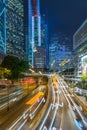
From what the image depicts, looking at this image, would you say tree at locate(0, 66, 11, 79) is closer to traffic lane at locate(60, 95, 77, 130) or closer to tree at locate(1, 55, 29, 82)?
tree at locate(1, 55, 29, 82)

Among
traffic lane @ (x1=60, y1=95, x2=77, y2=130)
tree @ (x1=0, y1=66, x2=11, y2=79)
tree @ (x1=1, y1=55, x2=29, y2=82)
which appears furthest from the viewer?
tree @ (x1=1, y1=55, x2=29, y2=82)

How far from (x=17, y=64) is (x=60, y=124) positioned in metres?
98.3

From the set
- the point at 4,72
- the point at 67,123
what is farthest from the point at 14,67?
the point at 67,123

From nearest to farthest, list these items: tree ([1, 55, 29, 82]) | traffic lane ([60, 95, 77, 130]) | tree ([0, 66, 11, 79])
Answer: traffic lane ([60, 95, 77, 130]) → tree ([0, 66, 11, 79]) → tree ([1, 55, 29, 82])

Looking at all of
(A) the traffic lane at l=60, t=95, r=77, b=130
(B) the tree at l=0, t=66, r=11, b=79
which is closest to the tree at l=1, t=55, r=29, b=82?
(B) the tree at l=0, t=66, r=11, b=79

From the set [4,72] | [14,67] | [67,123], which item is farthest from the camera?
[14,67]

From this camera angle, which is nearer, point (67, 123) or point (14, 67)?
point (67, 123)

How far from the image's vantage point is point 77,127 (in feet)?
121

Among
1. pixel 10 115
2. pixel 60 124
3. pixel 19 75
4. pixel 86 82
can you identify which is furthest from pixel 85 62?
pixel 60 124

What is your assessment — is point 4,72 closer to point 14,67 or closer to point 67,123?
point 14,67

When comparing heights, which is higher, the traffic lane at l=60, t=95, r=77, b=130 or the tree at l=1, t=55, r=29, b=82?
the tree at l=1, t=55, r=29, b=82

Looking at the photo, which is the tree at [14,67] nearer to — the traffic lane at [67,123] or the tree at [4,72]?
the tree at [4,72]

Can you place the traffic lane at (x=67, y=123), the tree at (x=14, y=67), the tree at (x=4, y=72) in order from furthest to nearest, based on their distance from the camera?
the tree at (x=14, y=67)
the tree at (x=4, y=72)
the traffic lane at (x=67, y=123)

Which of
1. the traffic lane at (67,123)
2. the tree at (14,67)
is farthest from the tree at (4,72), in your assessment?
the traffic lane at (67,123)
